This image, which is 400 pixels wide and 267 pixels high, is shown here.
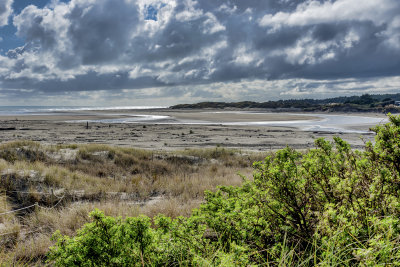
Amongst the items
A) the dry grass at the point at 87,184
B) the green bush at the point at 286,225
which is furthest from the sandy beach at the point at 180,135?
the green bush at the point at 286,225

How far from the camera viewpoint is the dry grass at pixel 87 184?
5383 millimetres

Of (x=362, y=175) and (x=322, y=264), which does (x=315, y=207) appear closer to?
(x=362, y=175)

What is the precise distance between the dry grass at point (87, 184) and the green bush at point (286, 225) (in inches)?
60.4

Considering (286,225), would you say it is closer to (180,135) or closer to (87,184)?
(87,184)

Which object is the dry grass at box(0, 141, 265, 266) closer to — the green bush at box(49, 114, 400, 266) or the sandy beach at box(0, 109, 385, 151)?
the green bush at box(49, 114, 400, 266)

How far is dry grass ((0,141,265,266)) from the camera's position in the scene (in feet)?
17.7

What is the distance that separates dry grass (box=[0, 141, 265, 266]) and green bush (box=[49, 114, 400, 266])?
5.04 ft

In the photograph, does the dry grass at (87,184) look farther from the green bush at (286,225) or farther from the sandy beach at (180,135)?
the sandy beach at (180,135)

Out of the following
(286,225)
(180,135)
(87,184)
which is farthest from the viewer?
(180,135)

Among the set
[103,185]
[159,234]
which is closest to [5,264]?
[159,234]

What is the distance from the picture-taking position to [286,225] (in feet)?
10.7

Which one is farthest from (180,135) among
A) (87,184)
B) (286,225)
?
(286,225)

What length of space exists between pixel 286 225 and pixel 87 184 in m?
7.36

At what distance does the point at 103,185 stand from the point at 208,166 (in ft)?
16.9
